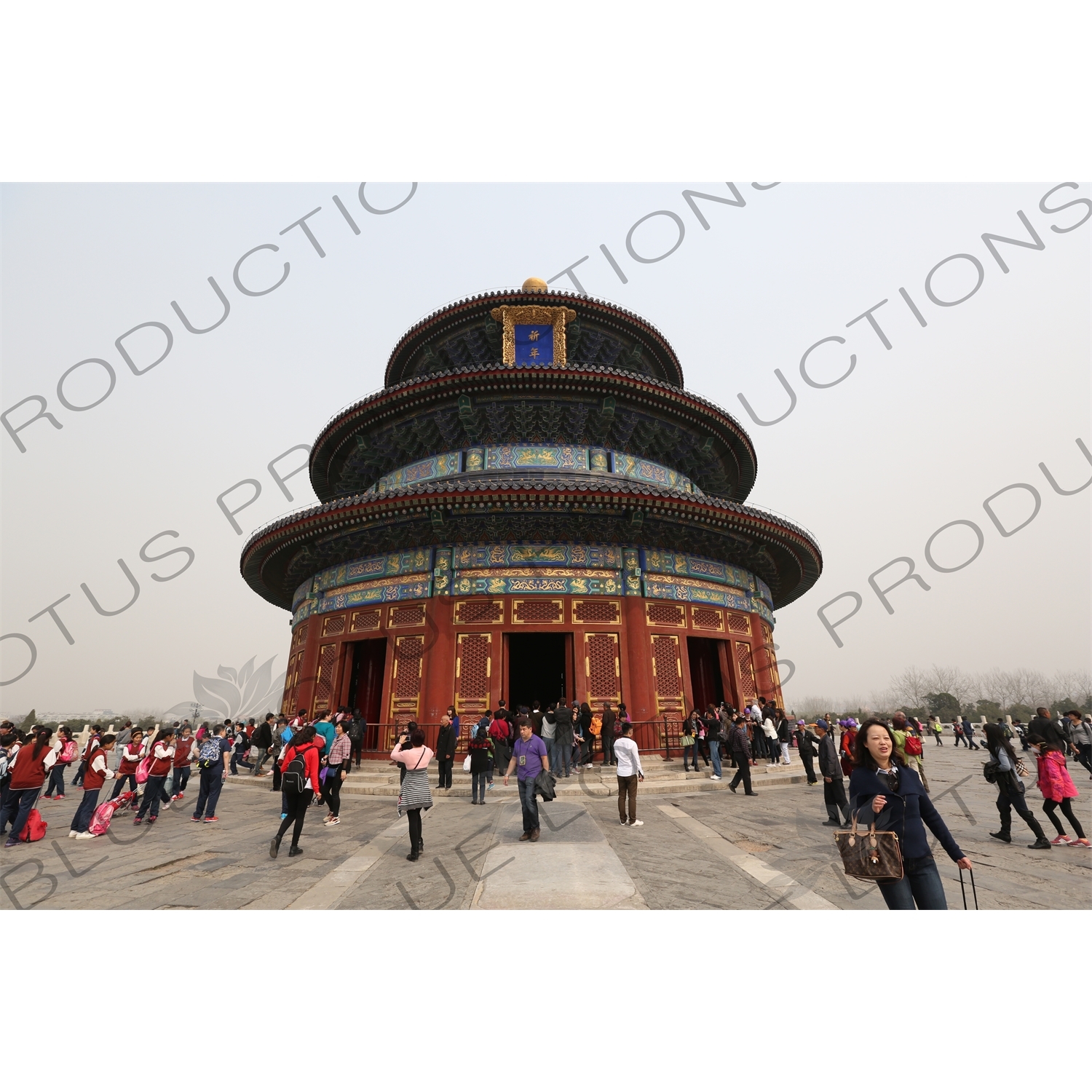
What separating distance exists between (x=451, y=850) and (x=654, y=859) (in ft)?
8.11

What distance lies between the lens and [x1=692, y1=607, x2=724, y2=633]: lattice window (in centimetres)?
1652

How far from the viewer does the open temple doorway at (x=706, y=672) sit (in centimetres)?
1895

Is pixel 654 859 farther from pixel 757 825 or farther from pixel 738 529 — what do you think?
pixel 738 529

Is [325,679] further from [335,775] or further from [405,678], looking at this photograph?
[335,775]

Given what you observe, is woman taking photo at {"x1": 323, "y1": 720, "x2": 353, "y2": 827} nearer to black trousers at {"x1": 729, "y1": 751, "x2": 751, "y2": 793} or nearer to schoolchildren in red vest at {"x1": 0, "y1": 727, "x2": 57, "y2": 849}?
schoolchildren in red vest at {"x1": 0, "y1": 727, "x2": 57, "y2": 849}

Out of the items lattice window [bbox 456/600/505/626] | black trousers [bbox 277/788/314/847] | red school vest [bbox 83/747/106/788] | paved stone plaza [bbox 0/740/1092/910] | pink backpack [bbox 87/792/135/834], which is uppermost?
lattice window [bbox 456/600/505/626]

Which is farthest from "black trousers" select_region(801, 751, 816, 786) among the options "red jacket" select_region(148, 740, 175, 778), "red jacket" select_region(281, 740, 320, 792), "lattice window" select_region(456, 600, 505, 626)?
"red jacket" select_region(148, 740, 175, 778)

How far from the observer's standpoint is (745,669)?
1717 cm

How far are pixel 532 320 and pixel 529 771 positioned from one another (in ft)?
Result: 61.6

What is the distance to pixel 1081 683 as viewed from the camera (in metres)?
73.7

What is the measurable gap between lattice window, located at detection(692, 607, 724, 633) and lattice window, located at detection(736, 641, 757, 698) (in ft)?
3.06

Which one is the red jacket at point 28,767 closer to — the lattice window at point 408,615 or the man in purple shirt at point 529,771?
the man in purple shirt at point 529,771

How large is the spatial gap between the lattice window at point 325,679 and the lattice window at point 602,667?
7.69 metres

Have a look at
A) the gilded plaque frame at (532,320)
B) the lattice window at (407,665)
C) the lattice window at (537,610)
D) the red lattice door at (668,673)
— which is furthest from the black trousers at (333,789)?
the gilded plaque frame at (532,320)
